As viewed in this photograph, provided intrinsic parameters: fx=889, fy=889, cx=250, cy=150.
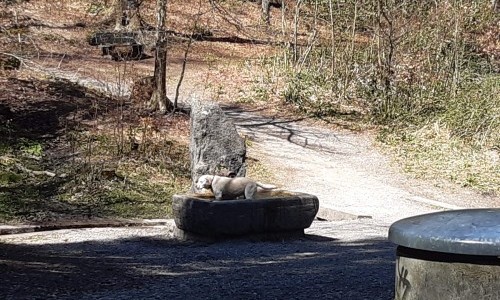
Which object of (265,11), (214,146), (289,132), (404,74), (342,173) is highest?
(265,11)

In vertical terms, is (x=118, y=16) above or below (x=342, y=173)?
above

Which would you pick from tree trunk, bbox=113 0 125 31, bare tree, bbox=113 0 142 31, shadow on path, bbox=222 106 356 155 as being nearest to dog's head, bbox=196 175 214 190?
shadow on path, bbox=222 106 356 155

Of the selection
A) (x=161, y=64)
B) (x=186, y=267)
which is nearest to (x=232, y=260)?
(x=186, y=267)

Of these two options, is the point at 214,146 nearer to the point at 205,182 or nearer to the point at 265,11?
the point at 205,182

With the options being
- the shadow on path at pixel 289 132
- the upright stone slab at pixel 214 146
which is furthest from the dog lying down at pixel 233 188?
the shadow on path at pixel 289 132

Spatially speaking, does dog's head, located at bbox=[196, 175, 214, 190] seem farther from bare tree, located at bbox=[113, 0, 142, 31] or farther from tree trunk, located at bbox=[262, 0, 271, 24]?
tree trunk, located at bbox=[262, 0, 271, 24]

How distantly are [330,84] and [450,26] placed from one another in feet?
9.64

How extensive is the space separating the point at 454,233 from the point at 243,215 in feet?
20.2

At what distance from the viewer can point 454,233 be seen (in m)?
2.88

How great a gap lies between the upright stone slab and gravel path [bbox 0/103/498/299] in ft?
2.75

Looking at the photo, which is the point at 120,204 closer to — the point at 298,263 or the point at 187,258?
the point at 187,258

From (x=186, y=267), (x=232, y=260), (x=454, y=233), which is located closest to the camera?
(x=454, y=233)

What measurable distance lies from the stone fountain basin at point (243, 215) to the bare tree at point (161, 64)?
24.0ft

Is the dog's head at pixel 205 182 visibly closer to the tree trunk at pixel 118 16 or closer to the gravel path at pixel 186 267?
the gravel path at pixel 186 267
